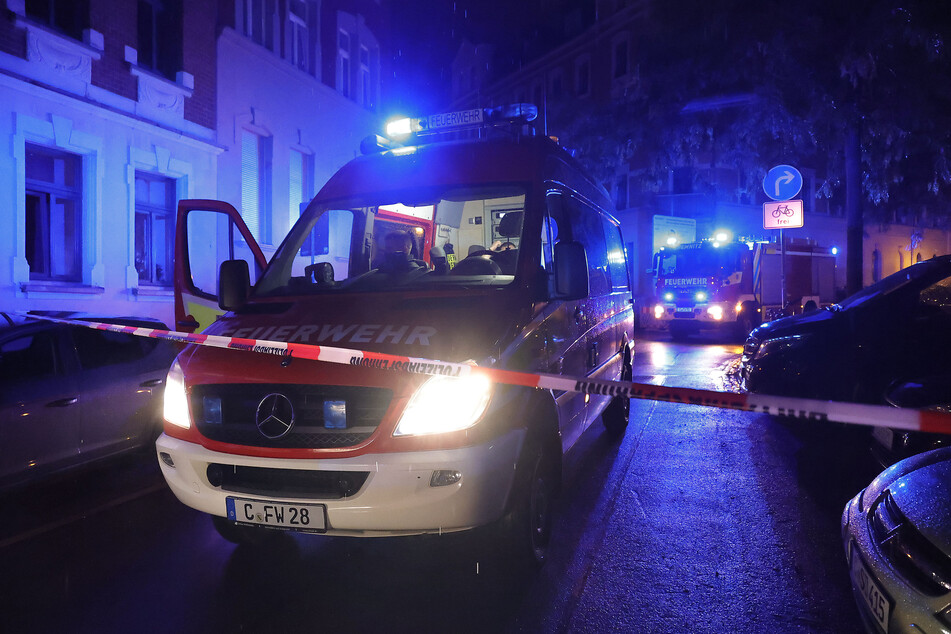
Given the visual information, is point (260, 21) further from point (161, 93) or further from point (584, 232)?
point (584, 232)

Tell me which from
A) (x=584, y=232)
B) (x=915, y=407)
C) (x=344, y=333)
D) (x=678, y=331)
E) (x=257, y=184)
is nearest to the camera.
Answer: (x=344, y=333)

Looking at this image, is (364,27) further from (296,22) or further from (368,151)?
(368,151)

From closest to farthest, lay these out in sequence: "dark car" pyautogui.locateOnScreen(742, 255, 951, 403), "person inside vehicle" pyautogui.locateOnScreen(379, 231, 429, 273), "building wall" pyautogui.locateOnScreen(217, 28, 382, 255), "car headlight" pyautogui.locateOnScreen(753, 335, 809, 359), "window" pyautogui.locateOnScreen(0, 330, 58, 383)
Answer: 1. "person inside vehicle" pyautogui.locateOnScreen(379, 231, 429, 273)
2. "window" pyautogui.locateOnScreen(0, 330, 58, 383)
3. "dark car" pyautogui.locateOnScreen(742, 255, 951, 403)
4. "car headlight" pyautogui.locateOnScreen(753, 335, 809, 359)
5. "building wall" pyautogui.locateOnScreen(217, 28, 382, 255)

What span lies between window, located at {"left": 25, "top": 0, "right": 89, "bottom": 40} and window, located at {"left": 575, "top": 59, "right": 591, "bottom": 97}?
26711mm

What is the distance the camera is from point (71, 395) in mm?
4938

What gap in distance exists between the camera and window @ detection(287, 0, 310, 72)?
52.4ft

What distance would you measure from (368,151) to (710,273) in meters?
13.7

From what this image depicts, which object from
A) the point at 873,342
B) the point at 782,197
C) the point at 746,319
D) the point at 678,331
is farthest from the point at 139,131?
the point at 746,319

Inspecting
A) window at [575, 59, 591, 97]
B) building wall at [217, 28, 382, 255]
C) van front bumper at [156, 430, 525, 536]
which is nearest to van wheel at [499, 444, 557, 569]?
van front bumper at [156, 430, 525, 536]

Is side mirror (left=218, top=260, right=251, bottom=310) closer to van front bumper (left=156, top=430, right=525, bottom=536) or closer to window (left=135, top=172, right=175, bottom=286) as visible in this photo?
van front bumper (left=156, top=430, right=525, bottom=536)

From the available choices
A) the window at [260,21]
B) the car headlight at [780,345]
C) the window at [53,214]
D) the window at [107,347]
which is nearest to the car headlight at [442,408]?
the window at [107,347]

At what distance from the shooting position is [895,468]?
293 cm

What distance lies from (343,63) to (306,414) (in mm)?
17353

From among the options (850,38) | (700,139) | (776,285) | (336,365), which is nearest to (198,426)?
(336,365)
